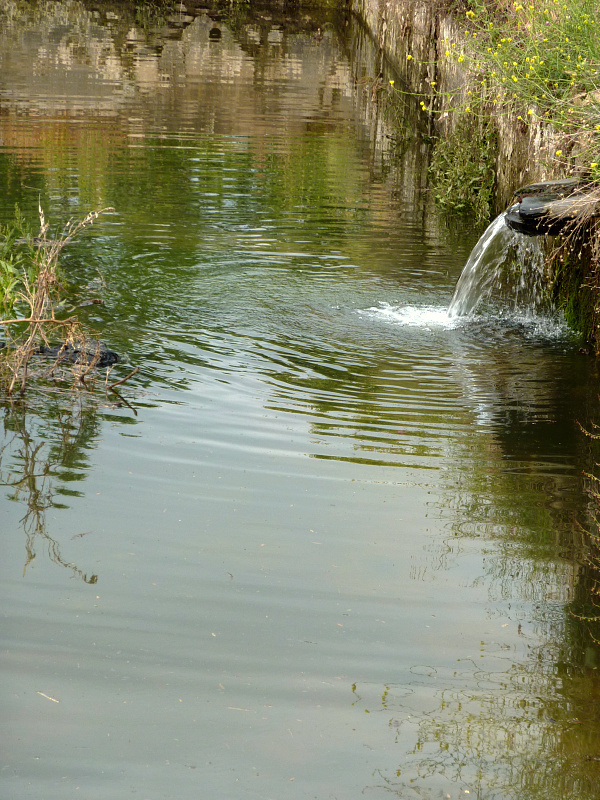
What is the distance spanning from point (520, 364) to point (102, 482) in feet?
11.5

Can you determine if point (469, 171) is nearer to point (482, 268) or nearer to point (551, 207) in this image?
point (482, 268)

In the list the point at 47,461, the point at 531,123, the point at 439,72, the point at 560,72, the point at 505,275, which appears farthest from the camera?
the point at 439,72

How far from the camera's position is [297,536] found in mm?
4570

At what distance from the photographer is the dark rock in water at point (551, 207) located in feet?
23.1

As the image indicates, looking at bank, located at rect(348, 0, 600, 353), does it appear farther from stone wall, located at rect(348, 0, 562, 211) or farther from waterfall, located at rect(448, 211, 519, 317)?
waterfall, located at rect(448, 211, 519, 317)

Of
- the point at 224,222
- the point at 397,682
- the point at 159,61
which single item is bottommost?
the point at 397,682

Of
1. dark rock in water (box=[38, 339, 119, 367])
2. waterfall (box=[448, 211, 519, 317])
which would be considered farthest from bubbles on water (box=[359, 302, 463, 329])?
dark rock in water (box=[38, 339, 119, 367])

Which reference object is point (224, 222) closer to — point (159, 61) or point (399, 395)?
point (399, 395)

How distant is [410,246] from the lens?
10.4 metres

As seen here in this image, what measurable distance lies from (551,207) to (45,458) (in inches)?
163

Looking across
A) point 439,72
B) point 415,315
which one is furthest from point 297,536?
point 439,72

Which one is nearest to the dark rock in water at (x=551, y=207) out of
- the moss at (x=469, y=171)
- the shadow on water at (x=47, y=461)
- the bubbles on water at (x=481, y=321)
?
the bubbles on water at (x=481, y=321)

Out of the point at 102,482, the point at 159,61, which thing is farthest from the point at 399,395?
the point at 159,61

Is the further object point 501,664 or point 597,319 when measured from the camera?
point 597,319
